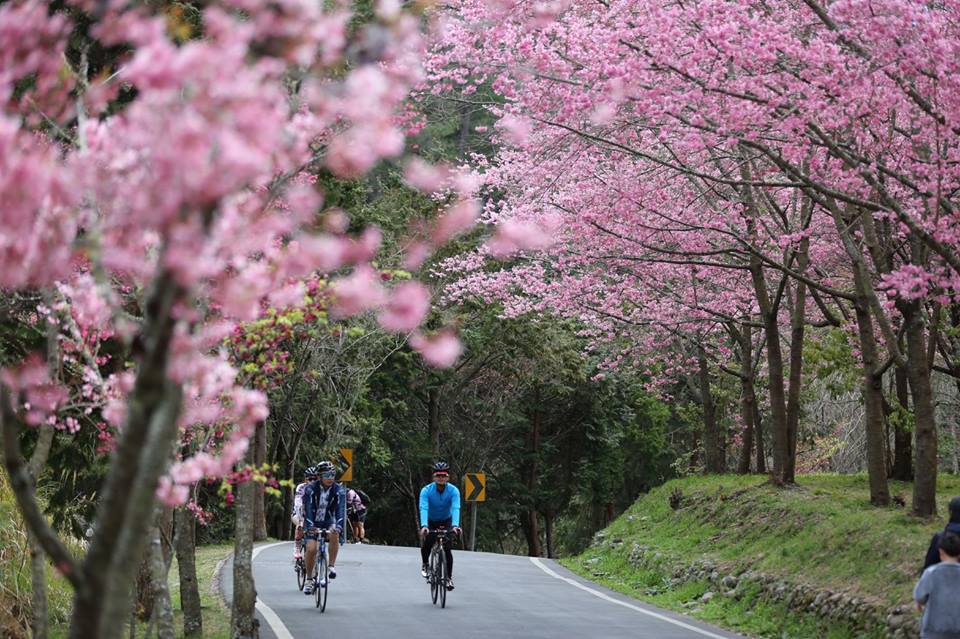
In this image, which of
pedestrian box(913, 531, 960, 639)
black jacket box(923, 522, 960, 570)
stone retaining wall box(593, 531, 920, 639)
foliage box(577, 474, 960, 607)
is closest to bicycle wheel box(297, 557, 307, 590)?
stone retaining wall box(593, 531, 920, 639)

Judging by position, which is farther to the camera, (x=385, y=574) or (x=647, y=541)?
(x=647, y=541)

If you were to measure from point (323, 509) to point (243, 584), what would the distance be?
360 centimetres

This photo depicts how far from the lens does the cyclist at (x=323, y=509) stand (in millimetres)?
16219

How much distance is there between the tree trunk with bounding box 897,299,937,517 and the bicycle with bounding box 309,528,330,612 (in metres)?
7.60

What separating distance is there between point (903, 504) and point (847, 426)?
14176 millimetres

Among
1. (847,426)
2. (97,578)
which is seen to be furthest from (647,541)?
(97,578)

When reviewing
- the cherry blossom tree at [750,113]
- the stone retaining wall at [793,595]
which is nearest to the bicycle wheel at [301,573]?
the stone retaining wall at [793,595]

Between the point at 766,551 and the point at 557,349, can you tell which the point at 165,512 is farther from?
the point at 557,349

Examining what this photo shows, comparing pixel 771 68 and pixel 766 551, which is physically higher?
pixel 771 68

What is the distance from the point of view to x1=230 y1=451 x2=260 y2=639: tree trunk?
12695 mm

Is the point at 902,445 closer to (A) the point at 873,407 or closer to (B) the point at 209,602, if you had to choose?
(A) the point at 873,407

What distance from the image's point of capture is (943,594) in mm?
8617

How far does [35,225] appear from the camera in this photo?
12.4 ft

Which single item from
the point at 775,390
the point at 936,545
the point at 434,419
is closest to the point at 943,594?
the point at 936,545
